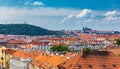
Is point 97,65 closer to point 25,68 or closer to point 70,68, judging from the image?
point 70,68

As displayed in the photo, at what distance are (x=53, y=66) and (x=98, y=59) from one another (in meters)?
15.6

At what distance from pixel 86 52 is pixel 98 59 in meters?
1.55

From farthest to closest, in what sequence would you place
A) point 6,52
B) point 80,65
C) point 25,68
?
point 6,52 → point 25,68 → point 80,65

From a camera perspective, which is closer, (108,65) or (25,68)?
(108,65)

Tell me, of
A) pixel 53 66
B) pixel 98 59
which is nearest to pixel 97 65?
pixel 98 59

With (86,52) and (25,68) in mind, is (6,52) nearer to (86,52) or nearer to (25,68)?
(25,68)

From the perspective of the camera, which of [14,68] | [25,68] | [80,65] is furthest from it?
[14,68]

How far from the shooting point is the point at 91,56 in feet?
163

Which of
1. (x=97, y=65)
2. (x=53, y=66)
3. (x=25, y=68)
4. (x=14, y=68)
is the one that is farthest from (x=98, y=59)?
(x=14, y=68)

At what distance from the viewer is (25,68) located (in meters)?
87.2

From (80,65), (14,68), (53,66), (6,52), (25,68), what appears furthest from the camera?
(6,52)

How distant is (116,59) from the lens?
5122 cm

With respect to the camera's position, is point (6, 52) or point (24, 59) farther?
point (6, 52)

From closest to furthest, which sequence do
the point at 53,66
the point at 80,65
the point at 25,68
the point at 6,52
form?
the point at 80,65 < the point at 53,66 < the point at 25,68 < the point at 6,52
